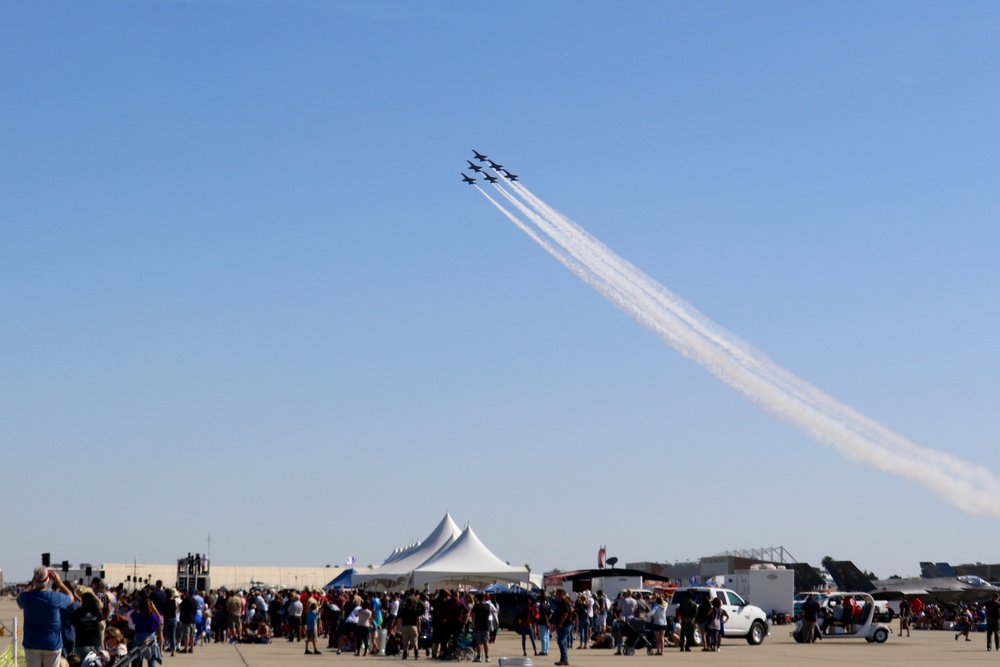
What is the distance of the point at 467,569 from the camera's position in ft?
157

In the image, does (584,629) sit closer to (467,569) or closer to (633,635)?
(633,635)

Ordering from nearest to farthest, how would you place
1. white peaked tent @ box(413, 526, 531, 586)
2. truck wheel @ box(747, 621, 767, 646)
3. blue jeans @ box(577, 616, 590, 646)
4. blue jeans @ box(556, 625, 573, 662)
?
blue jeans @ box(556, 625, 573, 662), blue jeans @ box(577, 616, 590, 646), truck wheel @ box(747, 621, 767, 646), white peaked tent @ box(413, 526, 531, 586)

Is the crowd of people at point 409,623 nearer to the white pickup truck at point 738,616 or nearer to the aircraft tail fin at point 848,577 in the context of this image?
the white pickup truck at point 738,616

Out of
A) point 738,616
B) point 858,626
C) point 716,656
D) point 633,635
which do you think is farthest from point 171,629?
point 858,626

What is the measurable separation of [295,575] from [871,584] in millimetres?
70117

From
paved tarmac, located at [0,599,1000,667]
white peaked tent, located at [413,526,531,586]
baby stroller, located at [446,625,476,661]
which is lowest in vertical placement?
paved tarmac, located at [0,599,1000,667]

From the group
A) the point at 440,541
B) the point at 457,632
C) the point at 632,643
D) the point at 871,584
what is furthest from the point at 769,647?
the point at 871,584

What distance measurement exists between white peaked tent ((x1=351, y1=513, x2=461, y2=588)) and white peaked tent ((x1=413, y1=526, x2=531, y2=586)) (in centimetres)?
101

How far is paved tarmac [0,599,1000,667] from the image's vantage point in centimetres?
2222

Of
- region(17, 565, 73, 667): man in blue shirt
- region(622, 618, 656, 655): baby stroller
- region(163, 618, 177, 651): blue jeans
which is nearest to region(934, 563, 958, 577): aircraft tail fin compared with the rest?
region(622, 618, 656, 655): baby stroller

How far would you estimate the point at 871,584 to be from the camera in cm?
6369

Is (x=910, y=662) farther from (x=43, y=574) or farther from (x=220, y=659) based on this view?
(x=43, y=574)

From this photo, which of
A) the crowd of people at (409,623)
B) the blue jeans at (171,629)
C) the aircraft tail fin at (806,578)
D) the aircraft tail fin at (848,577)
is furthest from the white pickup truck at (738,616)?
the aircraft tail fin at (806,578)

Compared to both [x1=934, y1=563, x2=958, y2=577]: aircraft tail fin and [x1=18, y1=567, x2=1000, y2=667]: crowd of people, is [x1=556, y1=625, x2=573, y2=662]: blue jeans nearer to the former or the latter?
[x1=18, y1=567, x2=1000, y2=667]: crowd of people
